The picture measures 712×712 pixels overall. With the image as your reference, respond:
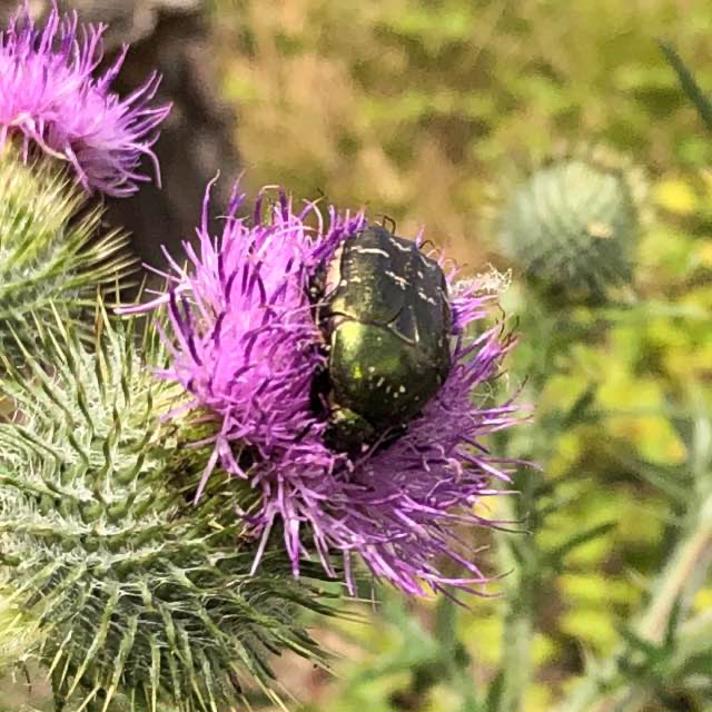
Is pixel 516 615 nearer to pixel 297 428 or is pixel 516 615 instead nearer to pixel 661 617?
pixel 661 617

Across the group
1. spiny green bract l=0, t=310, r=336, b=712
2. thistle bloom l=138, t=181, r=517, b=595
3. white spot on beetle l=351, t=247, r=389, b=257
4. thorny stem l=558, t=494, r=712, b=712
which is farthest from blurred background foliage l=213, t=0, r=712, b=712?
white spot on beetle l=351, t=247, r=389, b=257

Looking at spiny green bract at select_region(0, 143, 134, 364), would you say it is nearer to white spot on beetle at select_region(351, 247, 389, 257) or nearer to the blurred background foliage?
white spot on beetle at select_region(351, 247, 389, 257)

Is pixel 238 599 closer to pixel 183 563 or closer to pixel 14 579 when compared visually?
pixel 183 563

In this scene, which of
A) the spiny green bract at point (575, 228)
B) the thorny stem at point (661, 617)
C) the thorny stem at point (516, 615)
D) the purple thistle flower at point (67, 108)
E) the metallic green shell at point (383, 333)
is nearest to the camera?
the metallic green shell at point (383, 333)

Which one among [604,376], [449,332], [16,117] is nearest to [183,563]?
[449,332]

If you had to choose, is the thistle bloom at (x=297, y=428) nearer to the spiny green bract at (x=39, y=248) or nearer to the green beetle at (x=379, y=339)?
the green beetle at (x=379, y=339)

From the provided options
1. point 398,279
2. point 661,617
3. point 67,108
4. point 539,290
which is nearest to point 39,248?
point 67,108

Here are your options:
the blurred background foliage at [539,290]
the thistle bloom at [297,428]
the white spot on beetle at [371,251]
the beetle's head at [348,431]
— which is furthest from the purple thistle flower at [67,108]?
the blurred background foliage at [539,290]

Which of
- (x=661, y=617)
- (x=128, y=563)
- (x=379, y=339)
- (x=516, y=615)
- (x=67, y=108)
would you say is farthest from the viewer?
(x=661, y=617)
